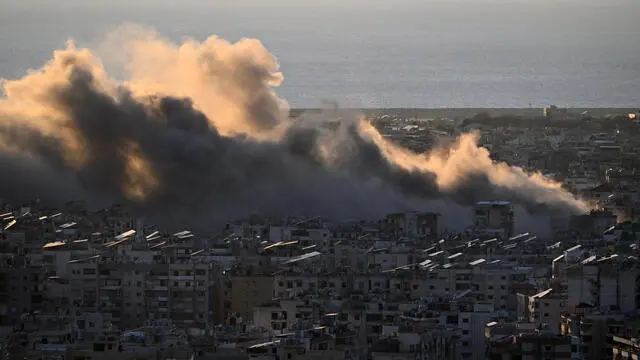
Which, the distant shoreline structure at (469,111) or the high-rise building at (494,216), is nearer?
the high-rise building at (494,216)

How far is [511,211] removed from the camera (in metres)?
61.2

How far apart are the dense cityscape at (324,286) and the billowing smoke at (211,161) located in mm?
2556

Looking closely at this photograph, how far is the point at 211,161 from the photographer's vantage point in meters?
67.5

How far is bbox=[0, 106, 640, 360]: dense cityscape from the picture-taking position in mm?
35000

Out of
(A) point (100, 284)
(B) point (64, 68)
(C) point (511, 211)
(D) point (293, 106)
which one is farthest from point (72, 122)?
(D) point (293, 106)

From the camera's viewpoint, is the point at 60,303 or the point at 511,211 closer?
the point at 60,303

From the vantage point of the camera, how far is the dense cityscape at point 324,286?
35000 mm

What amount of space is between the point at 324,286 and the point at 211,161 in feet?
77.3

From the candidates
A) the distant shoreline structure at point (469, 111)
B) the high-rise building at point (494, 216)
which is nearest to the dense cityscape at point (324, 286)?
the high-rise building at point (494, 216)

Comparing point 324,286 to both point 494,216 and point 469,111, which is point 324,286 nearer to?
point 494,216

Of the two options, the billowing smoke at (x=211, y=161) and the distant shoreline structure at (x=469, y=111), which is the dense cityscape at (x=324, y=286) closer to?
the billowing smoke at (x=211, y=161)

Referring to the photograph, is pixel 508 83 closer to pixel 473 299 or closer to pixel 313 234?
pixel 313 234

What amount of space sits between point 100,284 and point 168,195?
2032 centimetres

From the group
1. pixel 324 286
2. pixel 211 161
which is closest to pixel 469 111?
pixel 211 161
